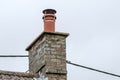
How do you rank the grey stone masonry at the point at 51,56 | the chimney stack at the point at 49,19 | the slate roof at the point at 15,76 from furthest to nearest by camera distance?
the chimney stack at the point at 49,19 < the grey stone masonry at the point at 51,56 < the slate roof at the point at 15,76

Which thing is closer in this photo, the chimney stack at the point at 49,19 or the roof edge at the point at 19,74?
the roof edge at the point at 19,74

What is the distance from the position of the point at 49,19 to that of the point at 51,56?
1.29 m

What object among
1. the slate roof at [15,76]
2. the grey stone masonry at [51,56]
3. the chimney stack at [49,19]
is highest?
the chimney stack at [49,19]

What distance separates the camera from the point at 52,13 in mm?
14508

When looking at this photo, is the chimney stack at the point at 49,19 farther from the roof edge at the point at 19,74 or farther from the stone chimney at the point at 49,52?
the roof edge at the point at 19,74

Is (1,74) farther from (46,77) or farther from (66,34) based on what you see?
(66,34)

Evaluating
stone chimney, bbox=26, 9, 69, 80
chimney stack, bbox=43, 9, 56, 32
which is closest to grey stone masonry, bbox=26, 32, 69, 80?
stone chimney, bbox=26, 9, 69, 80

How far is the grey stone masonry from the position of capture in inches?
536

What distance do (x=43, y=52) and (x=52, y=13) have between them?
4.56 ft

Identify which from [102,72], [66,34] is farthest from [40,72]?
[102,72]

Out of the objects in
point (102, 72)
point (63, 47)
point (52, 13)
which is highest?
point (52, 13)

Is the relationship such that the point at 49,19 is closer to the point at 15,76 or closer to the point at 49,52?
the point at 49,52

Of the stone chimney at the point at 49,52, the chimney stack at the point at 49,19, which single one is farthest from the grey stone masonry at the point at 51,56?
the chimney stack at the point at 49,19

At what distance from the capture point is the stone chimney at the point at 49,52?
44.7ft
